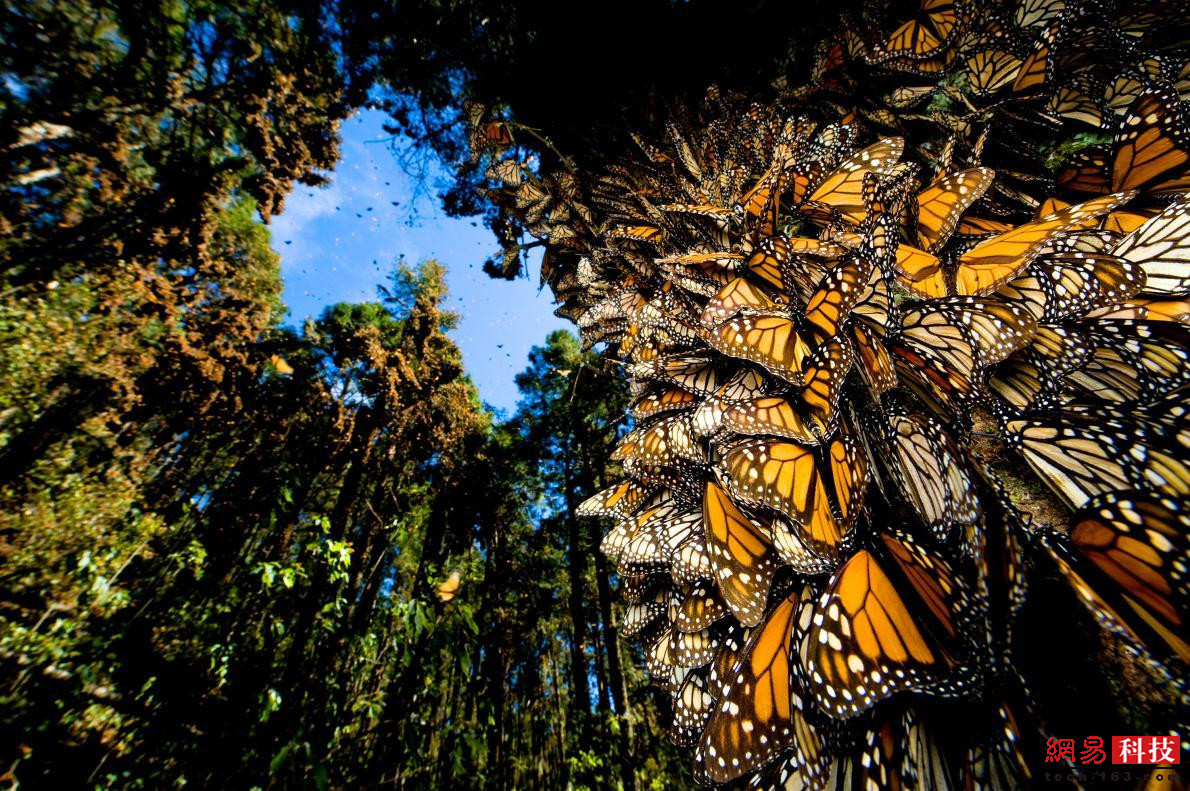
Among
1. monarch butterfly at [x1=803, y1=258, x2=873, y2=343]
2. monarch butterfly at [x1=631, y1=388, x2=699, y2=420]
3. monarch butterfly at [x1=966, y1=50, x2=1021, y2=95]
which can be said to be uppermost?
monarch butterfly at [x1=966, y1=50, x2=1021, y2=95]

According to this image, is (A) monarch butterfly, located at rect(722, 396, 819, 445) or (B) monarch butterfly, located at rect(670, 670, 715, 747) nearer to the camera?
(A) monarch butterfly, located at rect(722, 396, 819, 445)

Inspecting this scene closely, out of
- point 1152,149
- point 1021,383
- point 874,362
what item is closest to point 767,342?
point 874,362

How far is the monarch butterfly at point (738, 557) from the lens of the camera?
2.91 ft

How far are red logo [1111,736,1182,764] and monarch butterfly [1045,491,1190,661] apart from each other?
148 millimetres

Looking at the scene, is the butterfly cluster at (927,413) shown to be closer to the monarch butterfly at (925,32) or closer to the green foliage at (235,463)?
the monarch butterfly at (925,32)

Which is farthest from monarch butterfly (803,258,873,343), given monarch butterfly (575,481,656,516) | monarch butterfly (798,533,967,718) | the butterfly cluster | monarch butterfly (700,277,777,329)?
monarch butterfly (575,481,656,516)

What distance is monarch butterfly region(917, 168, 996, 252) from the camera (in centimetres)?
95

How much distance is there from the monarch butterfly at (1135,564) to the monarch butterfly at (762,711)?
0.45 metres

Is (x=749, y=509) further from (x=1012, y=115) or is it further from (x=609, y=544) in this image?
(x=1012, y=115)

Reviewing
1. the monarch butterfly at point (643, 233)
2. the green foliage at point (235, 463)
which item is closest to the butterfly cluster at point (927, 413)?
the monarch butterfly at point (643, 233)

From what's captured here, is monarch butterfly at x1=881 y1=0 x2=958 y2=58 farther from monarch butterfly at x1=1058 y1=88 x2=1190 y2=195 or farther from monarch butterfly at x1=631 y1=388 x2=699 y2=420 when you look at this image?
monarch butterfly at x1=631 y1=388 x2=699 y2=420

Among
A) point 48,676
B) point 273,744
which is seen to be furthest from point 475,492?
point 273,744

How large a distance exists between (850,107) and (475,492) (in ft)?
38.4

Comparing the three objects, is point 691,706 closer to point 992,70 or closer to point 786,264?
point 786,264
